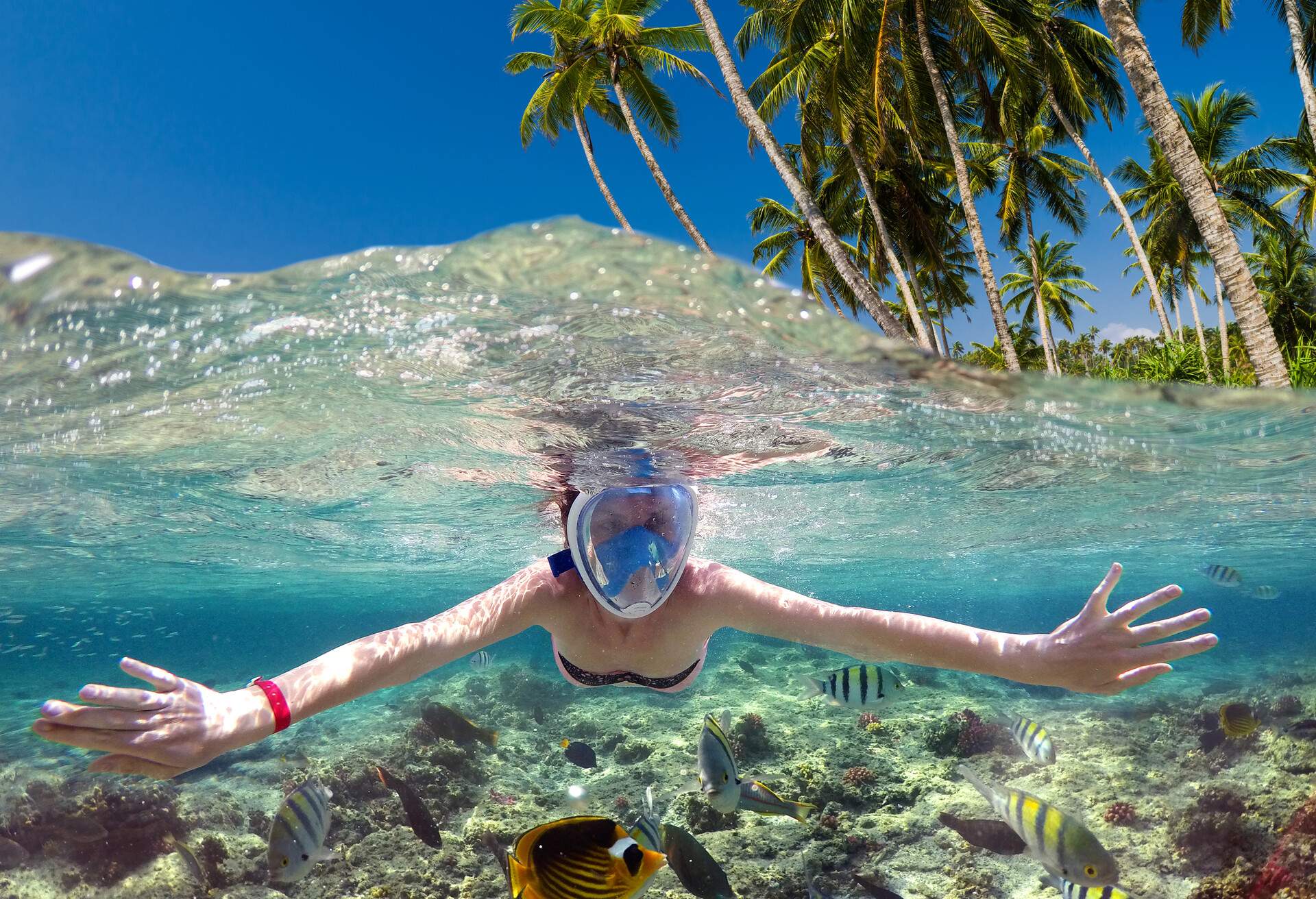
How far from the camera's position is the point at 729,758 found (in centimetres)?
551

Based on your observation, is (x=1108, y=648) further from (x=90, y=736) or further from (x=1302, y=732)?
(x=1302, y=732)

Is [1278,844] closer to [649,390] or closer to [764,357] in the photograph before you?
[764,357]

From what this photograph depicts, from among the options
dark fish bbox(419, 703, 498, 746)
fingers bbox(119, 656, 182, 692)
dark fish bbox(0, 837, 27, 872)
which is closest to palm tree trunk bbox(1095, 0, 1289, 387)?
dark fish bbox(419, 703, 498, 746)

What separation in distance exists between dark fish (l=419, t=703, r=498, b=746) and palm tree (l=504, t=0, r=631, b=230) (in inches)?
737

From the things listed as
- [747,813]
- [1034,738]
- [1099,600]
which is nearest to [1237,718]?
[1034,738]

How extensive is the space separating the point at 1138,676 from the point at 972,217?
19.9 metres

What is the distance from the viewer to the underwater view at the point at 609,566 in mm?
4660

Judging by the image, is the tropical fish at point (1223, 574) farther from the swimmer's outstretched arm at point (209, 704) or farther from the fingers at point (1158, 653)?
the swimmer's outstretched arm at point (209, 704)

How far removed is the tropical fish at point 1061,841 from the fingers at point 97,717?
5076 millimetres

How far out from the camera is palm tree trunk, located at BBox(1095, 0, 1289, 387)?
1070 centimetres

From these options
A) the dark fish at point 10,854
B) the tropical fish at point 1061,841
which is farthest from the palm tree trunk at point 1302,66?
the dark fish at point 10,854

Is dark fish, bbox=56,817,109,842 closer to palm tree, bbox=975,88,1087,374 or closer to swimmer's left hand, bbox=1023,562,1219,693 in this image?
swimmer's left hand, bbox=1023,562,1219,693

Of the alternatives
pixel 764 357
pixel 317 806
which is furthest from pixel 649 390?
pixel 317 806

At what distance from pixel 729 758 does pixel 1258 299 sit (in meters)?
11.1
